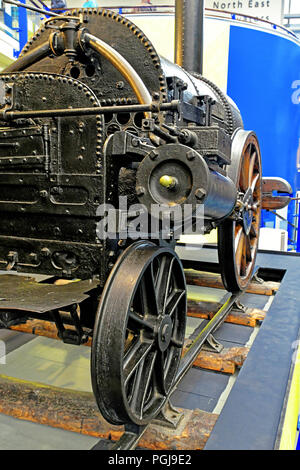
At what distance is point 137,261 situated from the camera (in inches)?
63.3

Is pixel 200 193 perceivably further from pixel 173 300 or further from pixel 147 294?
pixel 173 300

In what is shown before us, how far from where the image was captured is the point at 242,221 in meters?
3.31

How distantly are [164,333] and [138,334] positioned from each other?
0.12m

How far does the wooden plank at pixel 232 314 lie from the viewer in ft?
10.2

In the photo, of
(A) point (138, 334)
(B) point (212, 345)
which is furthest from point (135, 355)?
(B) point (212, 345)

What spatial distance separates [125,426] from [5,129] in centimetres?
138

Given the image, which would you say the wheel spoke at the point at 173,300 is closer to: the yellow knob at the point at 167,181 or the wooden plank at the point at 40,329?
the yellow knob at the point at 167,181

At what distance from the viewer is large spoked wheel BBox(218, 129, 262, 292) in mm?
3027

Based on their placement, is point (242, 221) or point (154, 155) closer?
point (154, 155)

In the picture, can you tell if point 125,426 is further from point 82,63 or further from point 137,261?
point 82,63

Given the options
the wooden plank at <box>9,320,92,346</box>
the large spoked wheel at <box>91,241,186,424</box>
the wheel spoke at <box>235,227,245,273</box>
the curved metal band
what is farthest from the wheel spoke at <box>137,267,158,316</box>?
the wheel spoke at <box>235,227,245,273</box>

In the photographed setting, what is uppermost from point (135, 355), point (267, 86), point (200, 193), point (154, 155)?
point (267, 86)

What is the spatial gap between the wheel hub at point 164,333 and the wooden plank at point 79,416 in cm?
32

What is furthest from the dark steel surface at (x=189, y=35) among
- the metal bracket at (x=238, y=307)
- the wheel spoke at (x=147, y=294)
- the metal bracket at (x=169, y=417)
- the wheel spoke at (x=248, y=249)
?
the metal bracket at (x=169, y=417)
